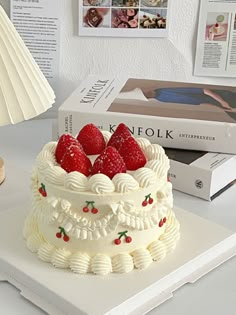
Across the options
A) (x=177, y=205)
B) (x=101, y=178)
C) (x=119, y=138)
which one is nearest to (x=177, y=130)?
(x=177, y=205)

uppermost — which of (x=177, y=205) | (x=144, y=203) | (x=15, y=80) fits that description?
(x=15, y=80)

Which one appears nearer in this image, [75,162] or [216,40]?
[75,162]

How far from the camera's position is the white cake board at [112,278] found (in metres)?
0.78

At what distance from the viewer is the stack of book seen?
1.08 m

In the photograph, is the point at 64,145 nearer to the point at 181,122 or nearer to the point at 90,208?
the point at 90,208

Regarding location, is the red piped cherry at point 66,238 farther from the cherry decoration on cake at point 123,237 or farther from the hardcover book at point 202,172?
the hardcover book at point 202,172

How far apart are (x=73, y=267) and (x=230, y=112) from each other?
18.7 inches

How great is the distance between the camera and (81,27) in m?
1.35

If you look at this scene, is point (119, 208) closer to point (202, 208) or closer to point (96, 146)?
point (96, 146)

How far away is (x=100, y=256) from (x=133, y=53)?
66 centimetres

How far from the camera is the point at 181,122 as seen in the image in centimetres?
112

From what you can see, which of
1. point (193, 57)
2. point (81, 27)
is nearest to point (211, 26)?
point (193, 57)

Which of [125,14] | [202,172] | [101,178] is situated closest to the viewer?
[101,178]

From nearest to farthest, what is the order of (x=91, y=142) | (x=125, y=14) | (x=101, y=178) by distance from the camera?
(x=101, y=178)
(x=91, y=142)
(x=125, y=14)
